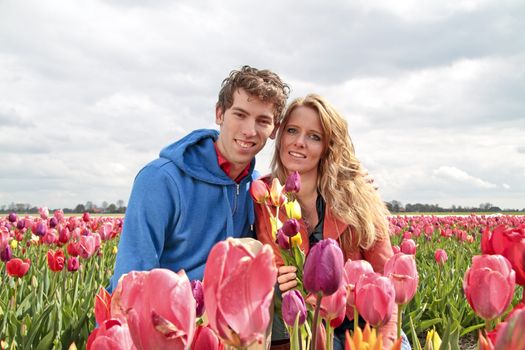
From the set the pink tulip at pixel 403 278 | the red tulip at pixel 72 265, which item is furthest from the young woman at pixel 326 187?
the pink tulip at pixel 403 278

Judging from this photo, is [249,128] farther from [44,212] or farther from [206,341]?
[44,212]

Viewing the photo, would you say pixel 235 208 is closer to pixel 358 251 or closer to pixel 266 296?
pixel 358 251

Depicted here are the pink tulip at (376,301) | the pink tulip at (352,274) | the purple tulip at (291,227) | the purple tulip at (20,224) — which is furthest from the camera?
the purple tulip at (20,224)

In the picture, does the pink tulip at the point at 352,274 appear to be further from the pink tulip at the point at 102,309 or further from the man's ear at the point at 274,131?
the man's ear at the point at 274,131

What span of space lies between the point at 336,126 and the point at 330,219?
0.69 metres

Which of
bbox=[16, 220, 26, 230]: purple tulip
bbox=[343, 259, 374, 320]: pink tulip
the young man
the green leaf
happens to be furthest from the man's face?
bbox=[16, 220, 26, 230]: purple tulip

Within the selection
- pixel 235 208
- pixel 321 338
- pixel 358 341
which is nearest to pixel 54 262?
pixel 235 208

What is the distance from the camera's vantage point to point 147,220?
10.4ft

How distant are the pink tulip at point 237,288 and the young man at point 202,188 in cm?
226

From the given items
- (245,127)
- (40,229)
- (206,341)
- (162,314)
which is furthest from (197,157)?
(40,229)

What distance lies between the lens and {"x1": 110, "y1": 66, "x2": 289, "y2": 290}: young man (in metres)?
3.18

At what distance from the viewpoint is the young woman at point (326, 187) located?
361 cm

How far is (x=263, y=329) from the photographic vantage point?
3.08ft

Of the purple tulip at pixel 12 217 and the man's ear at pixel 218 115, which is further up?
the man's ear at pixel 218 115
